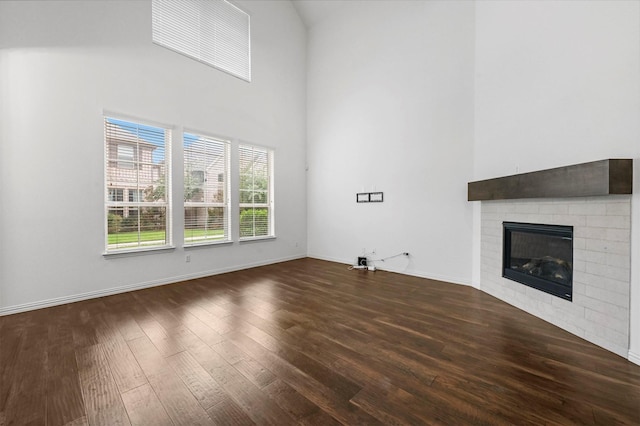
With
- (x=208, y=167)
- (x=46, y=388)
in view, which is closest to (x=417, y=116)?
(x=208, y=167)

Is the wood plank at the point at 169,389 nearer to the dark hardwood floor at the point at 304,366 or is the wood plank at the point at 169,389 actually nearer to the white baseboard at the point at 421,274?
the dark hardwood floor at the point at 304,366

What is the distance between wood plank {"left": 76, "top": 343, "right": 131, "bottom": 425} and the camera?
1.46 metres

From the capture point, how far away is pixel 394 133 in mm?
4801

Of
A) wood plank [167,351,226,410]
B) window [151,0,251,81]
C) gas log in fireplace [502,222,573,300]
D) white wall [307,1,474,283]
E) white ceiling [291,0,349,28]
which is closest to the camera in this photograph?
wood plank [167,351,226,410]

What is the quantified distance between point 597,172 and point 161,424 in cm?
354

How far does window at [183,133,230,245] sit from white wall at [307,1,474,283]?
2130mm

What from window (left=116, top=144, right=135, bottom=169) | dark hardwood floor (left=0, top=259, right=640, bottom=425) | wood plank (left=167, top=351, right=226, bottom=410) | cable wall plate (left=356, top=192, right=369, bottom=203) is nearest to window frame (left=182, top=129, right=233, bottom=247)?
window (left=116, top=144, right=135, bottom=169)

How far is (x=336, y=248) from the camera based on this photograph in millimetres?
5793

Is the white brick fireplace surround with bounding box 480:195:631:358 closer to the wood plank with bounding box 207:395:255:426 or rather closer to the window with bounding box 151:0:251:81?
the wood plank with bounding box 207:395:255:426

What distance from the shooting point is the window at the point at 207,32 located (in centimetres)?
420

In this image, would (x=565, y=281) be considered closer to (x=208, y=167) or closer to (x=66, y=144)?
(x=208, y=167)

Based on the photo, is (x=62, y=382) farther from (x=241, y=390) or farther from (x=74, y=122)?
(x=74, y=122)

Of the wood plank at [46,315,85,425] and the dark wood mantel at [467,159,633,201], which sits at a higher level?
the dark wood mantel at [467,159,633,201]

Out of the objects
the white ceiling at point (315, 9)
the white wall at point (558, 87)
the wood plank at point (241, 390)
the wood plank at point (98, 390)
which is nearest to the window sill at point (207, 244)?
the wood plank at point (98, 390)
